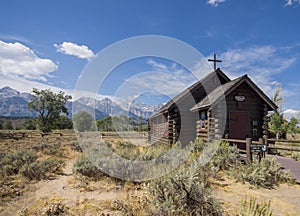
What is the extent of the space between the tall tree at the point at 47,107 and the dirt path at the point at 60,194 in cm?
4942

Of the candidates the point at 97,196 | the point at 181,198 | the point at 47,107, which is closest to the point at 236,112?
the point at 181,198

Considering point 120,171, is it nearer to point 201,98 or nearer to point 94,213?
point 94,213

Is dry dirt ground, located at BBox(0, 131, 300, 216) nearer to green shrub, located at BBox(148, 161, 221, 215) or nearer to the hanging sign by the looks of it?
green shrub, located at BBox(148, 161, 221, 215)

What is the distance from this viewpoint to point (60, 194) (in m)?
5.54

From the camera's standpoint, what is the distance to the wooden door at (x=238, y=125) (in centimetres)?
1109

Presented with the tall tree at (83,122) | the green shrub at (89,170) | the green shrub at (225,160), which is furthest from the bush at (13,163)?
the tall tree at (83,122)

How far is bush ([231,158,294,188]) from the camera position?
6.27m

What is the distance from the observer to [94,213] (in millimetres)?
4184

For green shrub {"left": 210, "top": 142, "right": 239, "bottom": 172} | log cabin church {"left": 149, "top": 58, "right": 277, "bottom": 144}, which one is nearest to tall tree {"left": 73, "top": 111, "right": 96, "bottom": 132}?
log cabin church {"left": 149, "top": 58, "right": 277, "bottom": 144}

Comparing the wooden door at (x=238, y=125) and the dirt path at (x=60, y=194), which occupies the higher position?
the wooden door at (x=238, y=125)

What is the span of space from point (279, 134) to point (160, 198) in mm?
30975

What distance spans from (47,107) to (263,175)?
55.6 meters

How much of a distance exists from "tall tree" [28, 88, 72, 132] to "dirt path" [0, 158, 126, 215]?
49.4 meters

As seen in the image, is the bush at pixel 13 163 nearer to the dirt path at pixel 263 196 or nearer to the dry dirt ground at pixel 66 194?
the dry dirt ground at pixel 66 194
